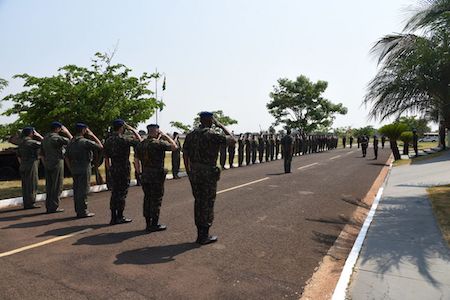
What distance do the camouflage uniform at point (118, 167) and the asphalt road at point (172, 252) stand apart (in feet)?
1.49

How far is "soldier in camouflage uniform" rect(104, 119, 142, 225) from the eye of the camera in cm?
728

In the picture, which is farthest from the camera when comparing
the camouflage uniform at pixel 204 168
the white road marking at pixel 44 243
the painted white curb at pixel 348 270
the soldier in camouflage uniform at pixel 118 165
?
the soldier in camouflage uniform at pixel 118 165

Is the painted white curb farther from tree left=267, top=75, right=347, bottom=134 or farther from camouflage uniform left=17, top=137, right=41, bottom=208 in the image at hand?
tree left=267, top=75, right=347, bottom=134

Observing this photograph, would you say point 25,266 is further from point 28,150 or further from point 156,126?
point 28,150

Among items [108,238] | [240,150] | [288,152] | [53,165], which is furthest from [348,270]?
[240,150]

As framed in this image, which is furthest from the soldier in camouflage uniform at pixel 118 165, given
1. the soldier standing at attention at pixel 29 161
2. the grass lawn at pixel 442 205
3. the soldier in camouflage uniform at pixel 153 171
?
the grass lawn at pixel 442 205

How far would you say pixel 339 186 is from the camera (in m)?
12.9

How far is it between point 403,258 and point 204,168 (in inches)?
119

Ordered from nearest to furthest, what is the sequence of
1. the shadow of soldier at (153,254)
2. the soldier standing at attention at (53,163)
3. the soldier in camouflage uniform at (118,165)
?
the shadow of soldier at (153,254) < the soldier in camouflage uniform at (118,165) < the soldier standing at attention at (53,163)

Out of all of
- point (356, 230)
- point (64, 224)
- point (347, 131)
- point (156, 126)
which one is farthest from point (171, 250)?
point (347, 131)

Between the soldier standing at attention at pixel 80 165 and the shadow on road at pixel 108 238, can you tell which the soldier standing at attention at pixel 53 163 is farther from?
the shadow on road at pixel 108 238

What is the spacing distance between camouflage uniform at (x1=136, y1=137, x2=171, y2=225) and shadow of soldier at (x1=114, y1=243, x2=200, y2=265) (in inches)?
41.6

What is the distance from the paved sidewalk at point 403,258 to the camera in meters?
4.25

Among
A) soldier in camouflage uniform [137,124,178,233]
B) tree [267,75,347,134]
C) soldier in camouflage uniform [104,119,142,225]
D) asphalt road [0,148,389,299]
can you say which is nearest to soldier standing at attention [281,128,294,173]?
asphalt road [0,148,389,299]
